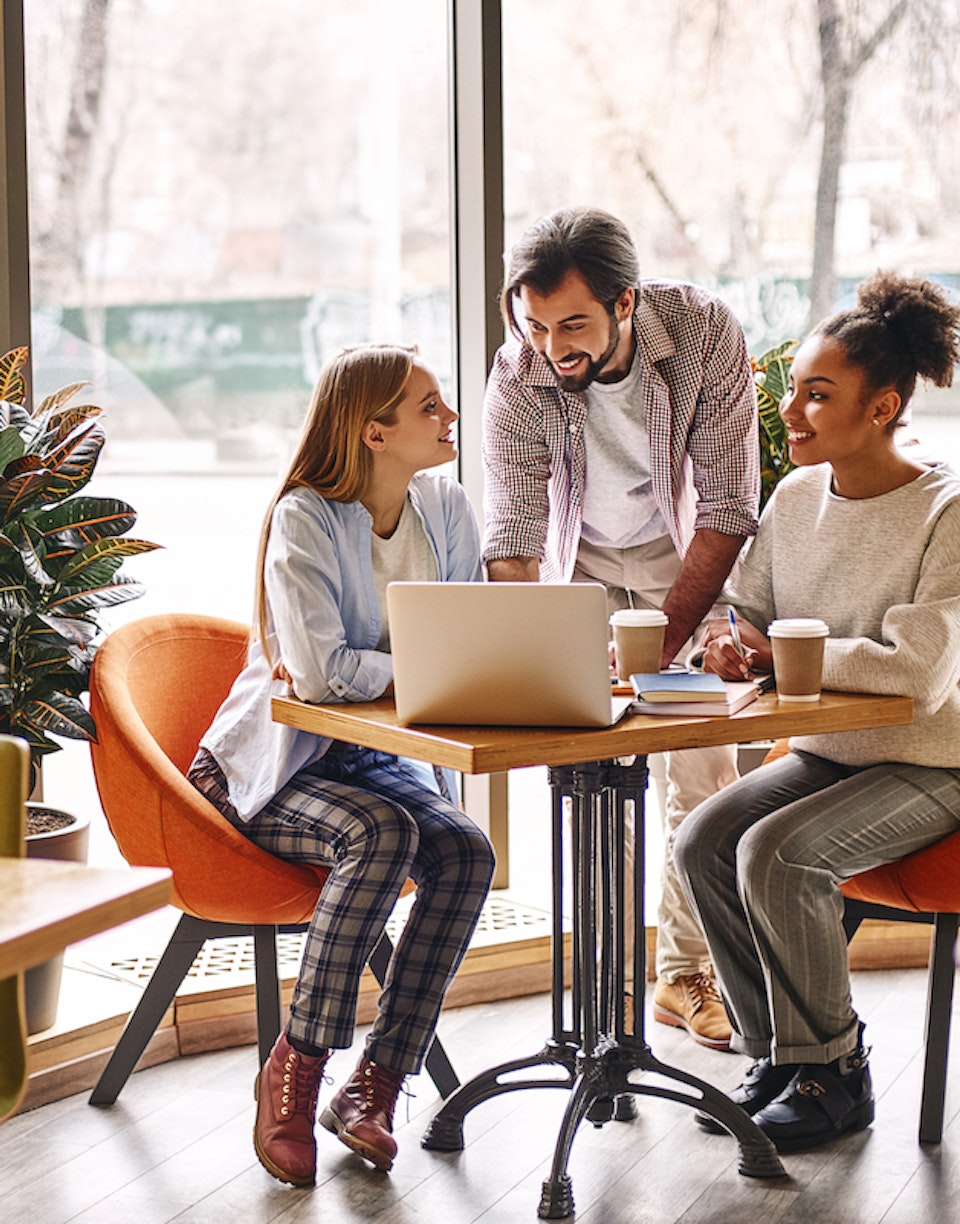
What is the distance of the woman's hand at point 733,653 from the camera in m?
2.34

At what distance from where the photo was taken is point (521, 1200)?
226 centimetres

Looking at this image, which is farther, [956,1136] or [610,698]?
[956,1136]

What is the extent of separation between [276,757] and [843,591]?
93cm

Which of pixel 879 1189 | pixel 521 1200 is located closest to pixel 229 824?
pixel 521 1200

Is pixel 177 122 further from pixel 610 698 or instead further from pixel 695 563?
pixel 610 698

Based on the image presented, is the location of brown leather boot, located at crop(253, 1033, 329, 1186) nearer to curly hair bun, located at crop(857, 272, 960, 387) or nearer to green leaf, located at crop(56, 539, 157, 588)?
green leaf, located at crop(56, 539, 157, 588)

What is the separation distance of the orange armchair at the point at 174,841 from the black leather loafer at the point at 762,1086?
0.48m

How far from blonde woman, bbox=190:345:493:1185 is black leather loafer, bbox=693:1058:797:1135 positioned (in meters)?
0.53

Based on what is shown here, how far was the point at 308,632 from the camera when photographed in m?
2.29

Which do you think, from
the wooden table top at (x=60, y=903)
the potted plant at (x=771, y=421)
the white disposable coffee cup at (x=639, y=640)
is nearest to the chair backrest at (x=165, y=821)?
the white disposable coffee cup at (x=639, y=640)

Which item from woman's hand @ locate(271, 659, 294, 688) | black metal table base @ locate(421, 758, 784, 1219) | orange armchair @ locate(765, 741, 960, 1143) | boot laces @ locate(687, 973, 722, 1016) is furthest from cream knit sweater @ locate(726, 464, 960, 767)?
woman's hand @ locate(271, 659, 294, 688)

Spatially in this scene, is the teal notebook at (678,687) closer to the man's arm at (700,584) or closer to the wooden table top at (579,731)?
the wooden table top at (579,731)

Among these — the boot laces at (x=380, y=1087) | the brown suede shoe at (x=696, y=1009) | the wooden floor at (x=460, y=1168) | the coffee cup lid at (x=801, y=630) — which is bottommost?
the wooden floor at (x=460, y=1168)

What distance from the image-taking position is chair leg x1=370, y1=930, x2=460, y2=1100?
2.58m
